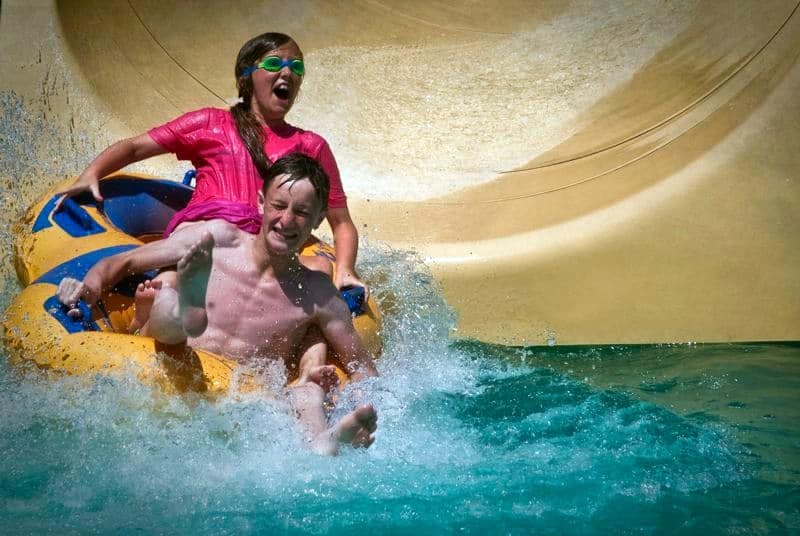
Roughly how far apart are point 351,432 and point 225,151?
46.8 inches

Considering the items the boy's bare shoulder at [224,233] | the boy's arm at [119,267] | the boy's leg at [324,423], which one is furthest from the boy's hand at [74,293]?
the boy's leg at [324,423]

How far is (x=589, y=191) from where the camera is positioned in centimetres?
436

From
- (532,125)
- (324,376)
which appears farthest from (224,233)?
(532,125)

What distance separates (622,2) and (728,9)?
65 centimetres

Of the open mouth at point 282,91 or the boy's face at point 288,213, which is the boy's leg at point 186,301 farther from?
the open mouth at point 282,91

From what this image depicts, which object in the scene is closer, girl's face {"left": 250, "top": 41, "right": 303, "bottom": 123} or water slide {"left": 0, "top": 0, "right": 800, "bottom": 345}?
girl's face {"left": 250, "top": 41, "right": 303, "bottom": 123}

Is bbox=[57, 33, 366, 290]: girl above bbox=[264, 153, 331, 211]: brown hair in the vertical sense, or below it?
above

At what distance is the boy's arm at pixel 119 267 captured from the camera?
8.56ft

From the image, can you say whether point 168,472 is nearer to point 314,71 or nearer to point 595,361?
point 595,361

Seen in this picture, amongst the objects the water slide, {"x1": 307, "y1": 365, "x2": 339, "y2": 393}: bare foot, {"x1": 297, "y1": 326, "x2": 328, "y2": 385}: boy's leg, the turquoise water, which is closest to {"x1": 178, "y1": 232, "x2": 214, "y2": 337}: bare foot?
the turquoise water

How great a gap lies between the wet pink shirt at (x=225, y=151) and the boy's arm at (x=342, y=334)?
0.56m

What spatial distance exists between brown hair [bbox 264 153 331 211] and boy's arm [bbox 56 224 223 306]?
0.28 metres

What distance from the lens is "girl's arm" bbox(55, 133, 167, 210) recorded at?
10.2ft

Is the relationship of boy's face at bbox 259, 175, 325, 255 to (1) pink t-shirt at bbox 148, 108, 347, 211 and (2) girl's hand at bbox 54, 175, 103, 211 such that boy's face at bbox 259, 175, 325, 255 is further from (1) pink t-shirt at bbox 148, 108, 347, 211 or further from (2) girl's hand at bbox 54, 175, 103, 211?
(2) girl's hand at bbox 54, 175, 103, 211
